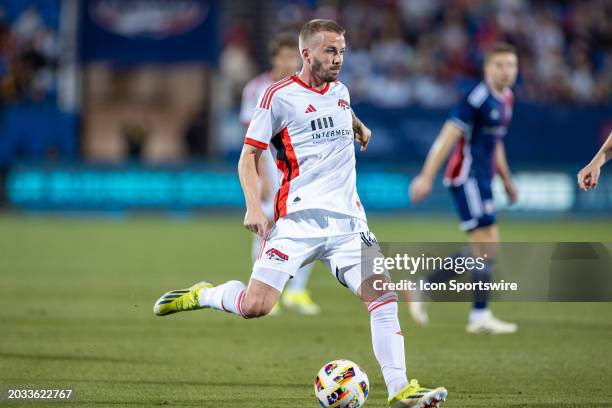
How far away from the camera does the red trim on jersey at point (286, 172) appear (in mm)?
6383

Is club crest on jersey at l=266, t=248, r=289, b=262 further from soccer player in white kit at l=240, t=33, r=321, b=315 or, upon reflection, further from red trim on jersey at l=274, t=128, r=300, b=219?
soccer player in white kit at l=240, t=33, r=321, b=315

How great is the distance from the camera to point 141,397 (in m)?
6.47

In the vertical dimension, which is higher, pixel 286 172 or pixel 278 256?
pixel 286 172

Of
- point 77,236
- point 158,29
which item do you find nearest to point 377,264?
point 77,236

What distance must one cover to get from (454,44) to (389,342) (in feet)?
64.7

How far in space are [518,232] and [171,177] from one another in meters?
7.20

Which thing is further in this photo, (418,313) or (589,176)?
(418,313)

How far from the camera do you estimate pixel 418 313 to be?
10.2 m

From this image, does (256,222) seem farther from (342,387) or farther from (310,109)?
(342,387)

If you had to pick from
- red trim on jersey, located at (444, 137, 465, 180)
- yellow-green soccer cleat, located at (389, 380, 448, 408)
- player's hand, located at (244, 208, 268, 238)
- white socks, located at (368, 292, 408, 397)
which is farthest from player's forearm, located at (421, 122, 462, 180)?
yellow-green soccer cleat, located at (389, 380, 448, 408)

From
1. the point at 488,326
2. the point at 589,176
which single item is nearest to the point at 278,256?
the point at 589,176

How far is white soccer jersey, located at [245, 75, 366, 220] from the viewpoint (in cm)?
630

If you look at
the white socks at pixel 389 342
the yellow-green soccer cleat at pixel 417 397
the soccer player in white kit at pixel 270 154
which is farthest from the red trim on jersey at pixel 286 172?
the soccer player in white kit at pixel 270 154

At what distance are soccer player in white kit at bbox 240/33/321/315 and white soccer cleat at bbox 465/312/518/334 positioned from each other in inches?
63.5
